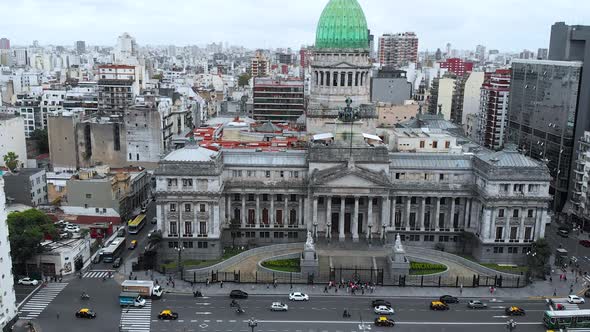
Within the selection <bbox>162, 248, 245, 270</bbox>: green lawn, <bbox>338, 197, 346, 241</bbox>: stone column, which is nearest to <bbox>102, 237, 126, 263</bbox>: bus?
<bbox>162, 248, 245, 270</bbox>: green lawn

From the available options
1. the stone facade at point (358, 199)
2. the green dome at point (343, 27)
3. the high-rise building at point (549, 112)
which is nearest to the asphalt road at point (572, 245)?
the stone facade at point (358, 199)

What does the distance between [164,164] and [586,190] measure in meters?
93.6

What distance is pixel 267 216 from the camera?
120 metres

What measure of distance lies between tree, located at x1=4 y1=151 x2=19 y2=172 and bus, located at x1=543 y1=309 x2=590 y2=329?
135170 mm

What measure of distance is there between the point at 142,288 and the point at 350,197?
42.5 meters

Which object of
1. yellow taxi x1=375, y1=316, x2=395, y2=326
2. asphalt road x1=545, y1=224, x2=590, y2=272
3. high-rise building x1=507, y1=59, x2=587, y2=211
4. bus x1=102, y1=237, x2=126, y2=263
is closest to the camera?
yellow taxi x1=375, y1=316, x2=395, y2=326

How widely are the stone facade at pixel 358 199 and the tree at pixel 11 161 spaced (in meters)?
70.0

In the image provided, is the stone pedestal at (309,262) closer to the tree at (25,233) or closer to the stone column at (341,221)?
the stone column at (341,221)

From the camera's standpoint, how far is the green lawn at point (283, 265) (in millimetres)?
106287

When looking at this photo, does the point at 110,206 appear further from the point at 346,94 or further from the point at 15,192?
the point at 346,94

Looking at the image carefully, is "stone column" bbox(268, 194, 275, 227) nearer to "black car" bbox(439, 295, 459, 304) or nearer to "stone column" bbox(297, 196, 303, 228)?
"stone column" bbox(297, 196, 303, 228)

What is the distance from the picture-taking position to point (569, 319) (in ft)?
282

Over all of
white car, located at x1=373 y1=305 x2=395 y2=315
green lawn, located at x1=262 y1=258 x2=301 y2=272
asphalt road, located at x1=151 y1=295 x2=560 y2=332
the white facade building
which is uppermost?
the white facade building

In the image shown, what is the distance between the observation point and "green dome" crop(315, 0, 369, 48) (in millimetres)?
140375
